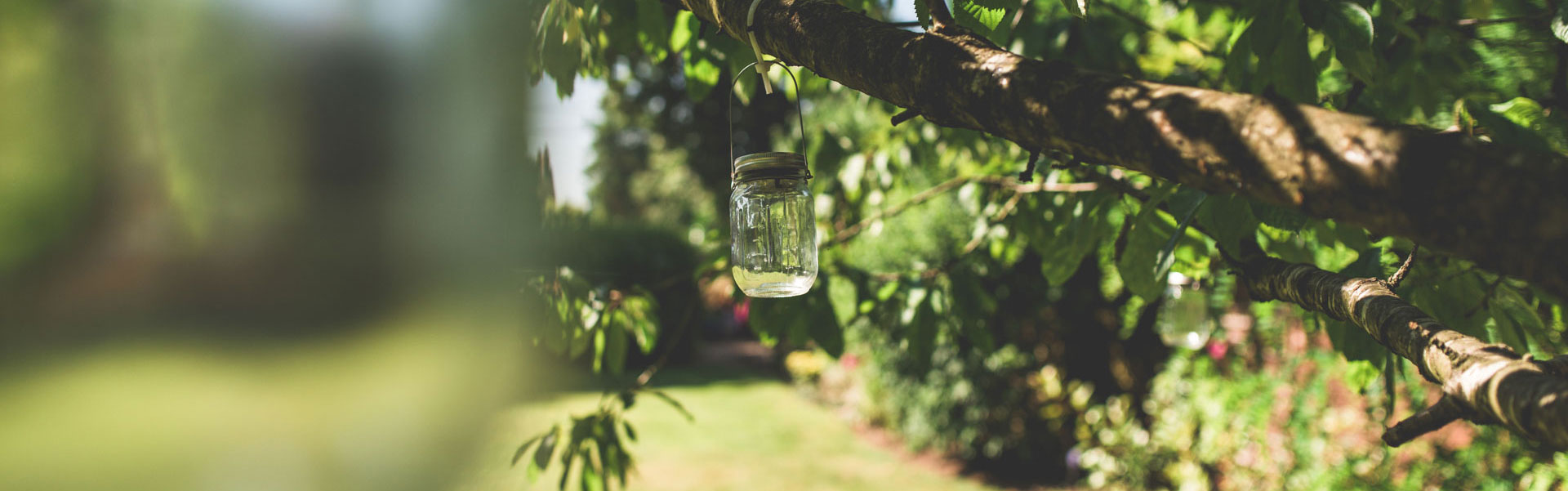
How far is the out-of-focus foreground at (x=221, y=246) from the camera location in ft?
1.86

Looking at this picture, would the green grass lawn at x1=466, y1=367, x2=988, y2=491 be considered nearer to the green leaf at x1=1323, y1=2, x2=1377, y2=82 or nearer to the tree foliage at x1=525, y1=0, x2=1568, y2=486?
the tree foliage at x1=525, y1=0, x2=1568, y2=486

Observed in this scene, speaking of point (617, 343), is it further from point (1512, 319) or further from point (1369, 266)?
point (1512, 319)

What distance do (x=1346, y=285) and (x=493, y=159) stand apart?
1.25 metres

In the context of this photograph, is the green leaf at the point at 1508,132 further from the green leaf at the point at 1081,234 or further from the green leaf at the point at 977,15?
the green leaf at the point at 977,15

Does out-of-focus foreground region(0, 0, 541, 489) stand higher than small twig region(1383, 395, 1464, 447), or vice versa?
out-of-focus foreground region(0, 0, 541, 489)

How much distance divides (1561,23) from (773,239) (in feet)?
5.12

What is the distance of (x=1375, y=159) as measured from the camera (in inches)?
25.4

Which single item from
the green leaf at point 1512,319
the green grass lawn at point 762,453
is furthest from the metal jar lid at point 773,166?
the green grass lawn at point 762,453

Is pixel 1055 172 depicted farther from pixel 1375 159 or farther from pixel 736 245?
pixel 1375 159

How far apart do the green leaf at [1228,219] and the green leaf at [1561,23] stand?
704 millimetres

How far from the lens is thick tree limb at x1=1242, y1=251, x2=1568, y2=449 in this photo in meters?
0.73

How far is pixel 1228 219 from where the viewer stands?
1.39 meters

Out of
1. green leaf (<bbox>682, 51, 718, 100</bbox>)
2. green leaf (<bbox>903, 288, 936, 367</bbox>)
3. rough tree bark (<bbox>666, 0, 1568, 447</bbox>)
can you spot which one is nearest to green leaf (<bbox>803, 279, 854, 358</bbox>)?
green leaf (<bbox>903, 288, 936, 367</bbox>)

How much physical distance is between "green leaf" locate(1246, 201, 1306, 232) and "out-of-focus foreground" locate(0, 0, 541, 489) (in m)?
1.32
